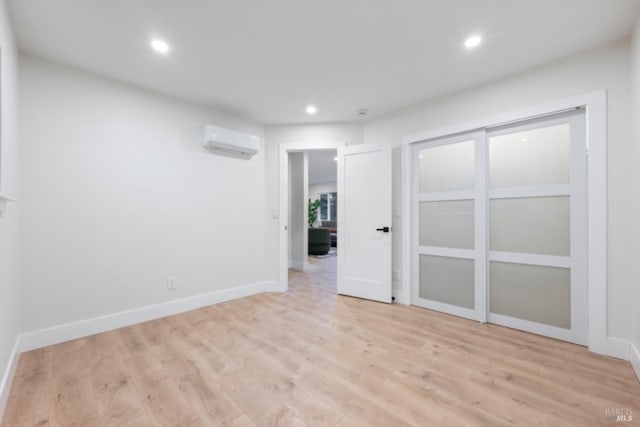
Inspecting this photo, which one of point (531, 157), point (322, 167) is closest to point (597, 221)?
point (531, 157)

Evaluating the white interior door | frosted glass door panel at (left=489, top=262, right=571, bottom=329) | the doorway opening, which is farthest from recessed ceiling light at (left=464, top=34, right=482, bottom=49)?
the doorway opening

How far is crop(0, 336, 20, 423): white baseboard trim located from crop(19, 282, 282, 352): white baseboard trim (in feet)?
0.40

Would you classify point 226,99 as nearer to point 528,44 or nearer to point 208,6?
point 208,6

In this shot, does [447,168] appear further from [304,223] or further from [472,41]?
[304,223]

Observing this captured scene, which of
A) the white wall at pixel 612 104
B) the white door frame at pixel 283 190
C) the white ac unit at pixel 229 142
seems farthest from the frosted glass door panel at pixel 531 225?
the white ac unit at pixel 229 142

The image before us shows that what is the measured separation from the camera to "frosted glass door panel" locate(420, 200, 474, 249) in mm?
2869

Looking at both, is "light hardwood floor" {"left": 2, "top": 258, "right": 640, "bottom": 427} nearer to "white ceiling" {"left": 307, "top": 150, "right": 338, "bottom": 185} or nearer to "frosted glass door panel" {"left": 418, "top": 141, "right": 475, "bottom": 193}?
"frosted glass door panel" {"left": 418, "top": 141, "right": 475, "bottom": 193}

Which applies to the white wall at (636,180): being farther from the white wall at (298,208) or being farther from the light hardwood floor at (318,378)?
the white wall at (298,208)

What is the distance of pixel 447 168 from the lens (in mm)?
3025

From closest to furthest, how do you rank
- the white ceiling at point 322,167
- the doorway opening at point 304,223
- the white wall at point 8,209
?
the white wall at point 8,209
the doorway opening at point 304,223
the white ceiling at point 322,167

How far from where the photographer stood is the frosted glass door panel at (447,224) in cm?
287

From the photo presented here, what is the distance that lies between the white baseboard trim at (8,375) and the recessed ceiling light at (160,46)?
94.3 inches

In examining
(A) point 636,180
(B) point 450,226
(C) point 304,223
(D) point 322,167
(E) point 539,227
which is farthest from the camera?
(D) point 322,167

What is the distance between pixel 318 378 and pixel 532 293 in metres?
2.15
